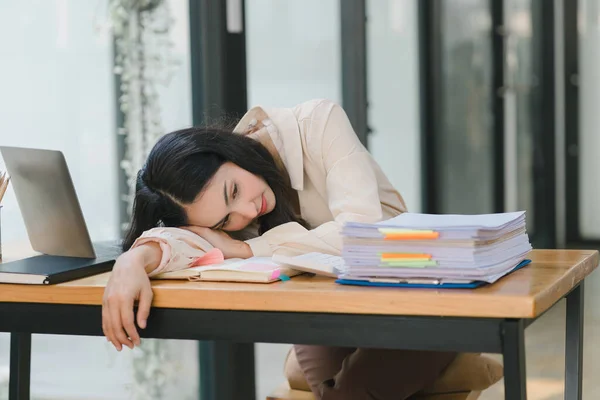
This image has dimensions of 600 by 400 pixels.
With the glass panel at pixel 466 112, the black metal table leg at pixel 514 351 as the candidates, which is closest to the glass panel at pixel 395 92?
the glass panel at pixel 466 112

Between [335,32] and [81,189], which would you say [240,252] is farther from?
[335,32]

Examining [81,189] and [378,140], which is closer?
[81,189]

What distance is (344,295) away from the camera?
46.7 inches

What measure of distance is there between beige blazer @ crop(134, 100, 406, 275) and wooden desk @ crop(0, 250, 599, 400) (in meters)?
0.34

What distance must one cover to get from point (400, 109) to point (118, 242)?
110 inches

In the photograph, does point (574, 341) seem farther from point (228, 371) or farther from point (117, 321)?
point (228, 371)

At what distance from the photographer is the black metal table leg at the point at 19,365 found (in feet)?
6.03

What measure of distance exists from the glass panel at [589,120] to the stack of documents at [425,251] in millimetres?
5916

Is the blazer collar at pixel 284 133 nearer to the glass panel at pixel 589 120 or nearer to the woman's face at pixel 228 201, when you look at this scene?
the woman's face at pixel 228 201

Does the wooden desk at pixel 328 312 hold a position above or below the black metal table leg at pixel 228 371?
above

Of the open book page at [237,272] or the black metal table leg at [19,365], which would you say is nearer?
the open book page at [237,272]

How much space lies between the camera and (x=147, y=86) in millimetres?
2473

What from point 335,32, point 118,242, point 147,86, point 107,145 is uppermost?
point 335,32

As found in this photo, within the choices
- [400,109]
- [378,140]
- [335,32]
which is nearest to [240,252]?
[335,32]
